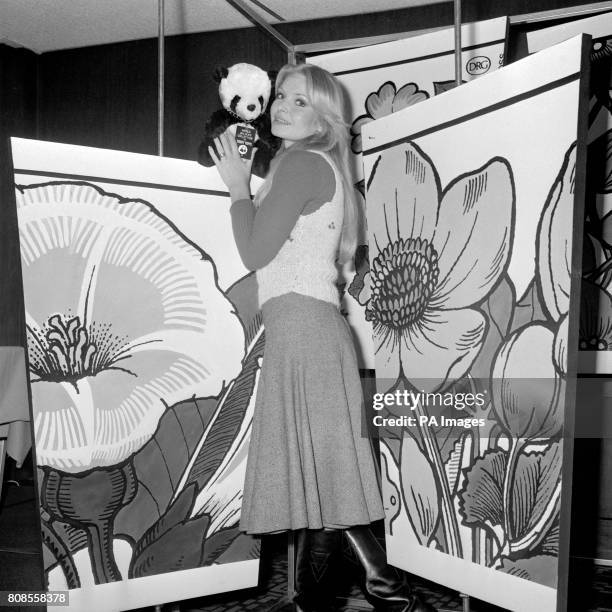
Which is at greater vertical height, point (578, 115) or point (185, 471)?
point (578, 115)

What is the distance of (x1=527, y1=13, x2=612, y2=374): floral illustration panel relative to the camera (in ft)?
6.94

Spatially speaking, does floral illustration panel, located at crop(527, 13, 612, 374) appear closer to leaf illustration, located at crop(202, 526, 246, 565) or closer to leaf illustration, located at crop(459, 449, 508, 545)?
leaf illustration, located at crop(459, 449, 508, 545)

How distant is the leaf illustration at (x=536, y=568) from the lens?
4.06ft

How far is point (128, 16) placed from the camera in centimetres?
343

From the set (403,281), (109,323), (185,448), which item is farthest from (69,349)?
(403,281)

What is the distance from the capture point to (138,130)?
378 centimetres

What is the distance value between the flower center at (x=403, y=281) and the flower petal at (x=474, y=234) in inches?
1.3

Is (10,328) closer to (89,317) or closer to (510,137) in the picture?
(89,317)

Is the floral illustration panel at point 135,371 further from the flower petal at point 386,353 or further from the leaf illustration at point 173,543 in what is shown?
the flower petal at point 386,353

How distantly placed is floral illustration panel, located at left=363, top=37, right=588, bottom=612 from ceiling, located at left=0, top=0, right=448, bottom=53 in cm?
175

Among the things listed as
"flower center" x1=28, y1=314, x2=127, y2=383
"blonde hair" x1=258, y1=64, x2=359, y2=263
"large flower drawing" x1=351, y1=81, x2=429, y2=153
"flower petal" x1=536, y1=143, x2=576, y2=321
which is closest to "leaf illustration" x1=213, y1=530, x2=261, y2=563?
"flower center" x1=28, y1=314, x2=127, y2=383

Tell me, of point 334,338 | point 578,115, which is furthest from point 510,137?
point 334,338

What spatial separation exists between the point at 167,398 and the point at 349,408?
393 mm

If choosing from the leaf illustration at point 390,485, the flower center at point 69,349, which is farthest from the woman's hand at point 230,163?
the leaf illustration at point 390,485
